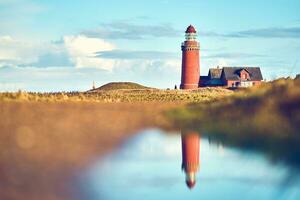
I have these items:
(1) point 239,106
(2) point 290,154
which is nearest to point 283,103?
(1) point 239,106

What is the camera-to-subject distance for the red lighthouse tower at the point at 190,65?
217ft

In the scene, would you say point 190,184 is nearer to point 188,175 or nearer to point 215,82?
point 188,175

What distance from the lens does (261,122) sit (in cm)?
1762

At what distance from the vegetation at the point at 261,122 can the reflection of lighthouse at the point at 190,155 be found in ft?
2.01

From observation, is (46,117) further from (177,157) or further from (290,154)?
(290,154)

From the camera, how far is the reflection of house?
67.2 metres

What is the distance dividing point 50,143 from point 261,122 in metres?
6.83

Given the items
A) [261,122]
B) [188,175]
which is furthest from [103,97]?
[188,175]

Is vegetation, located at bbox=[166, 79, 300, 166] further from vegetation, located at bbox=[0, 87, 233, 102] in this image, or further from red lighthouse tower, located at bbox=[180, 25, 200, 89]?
red lighthouse tower, located at bbox=[180, 25, 200, 89]

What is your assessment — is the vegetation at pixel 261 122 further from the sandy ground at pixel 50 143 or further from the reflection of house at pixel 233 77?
the reflection of house at pixel 233 77

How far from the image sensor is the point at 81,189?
11086mm

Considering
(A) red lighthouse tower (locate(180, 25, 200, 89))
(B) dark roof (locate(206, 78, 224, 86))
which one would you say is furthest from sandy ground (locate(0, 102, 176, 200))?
(B) dark roof (locate(206, 78, 224, 86))

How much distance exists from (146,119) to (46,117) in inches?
283

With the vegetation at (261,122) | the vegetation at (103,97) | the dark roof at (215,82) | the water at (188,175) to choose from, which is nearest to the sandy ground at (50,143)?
the water at (188,175)
